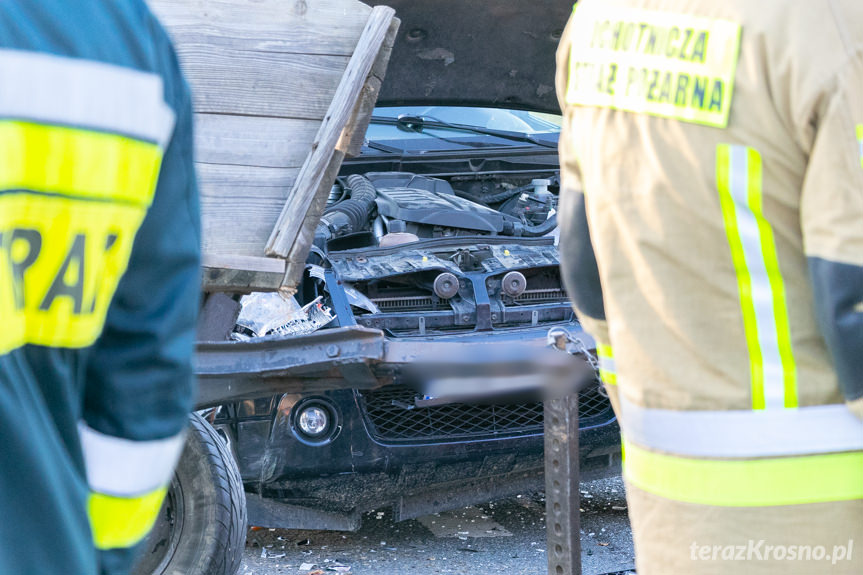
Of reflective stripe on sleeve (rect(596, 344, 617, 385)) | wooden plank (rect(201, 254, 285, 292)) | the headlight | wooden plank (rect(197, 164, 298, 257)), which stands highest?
reflective stripe on sleeve (rect(596, 344, 617, 385))

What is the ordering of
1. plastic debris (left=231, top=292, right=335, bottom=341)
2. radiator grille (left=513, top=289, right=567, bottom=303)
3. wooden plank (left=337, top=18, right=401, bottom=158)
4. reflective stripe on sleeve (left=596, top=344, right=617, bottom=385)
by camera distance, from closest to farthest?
1. reflective stripe on sleeve (left=596, top=344, right=617, bottom=385)
2. wooden plank (left=337, top=18, right=401, bottom=158)
3. plastic debris (left=231, top=292, right=335, bottom=341)
4. radiator grille (left=513, top=289, right=567, bottom=303)

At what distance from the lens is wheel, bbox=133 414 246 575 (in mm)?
2834

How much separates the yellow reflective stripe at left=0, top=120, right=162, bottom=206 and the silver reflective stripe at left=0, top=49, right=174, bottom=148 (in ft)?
0.03

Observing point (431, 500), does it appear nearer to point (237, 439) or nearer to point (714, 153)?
point (237, 439)

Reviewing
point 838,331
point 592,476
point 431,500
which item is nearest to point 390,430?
point 431,500

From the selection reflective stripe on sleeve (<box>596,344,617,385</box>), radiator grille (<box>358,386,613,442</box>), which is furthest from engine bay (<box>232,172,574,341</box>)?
reflective stripe on sleeve (<box>596,344,617,385</box>)

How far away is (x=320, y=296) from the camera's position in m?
3.64

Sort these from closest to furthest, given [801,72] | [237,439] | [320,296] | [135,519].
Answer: [135,519] < [801,72] < [237,439] < [320,296]

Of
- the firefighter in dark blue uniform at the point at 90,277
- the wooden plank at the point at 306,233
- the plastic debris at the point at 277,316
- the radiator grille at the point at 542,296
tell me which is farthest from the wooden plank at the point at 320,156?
the radiator grille at the point at 542,296

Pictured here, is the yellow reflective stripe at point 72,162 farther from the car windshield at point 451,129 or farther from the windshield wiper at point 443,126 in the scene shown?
the windshield wiper at point 443,126

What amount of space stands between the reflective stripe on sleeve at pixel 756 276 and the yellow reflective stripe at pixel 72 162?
0.82 m

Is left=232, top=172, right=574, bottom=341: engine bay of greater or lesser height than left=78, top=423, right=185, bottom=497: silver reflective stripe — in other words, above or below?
below

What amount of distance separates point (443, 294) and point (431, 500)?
787 millimetres

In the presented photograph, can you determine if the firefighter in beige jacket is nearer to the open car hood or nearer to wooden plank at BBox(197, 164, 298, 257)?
wooden plank at BBox(197, 164, 298, 257)
